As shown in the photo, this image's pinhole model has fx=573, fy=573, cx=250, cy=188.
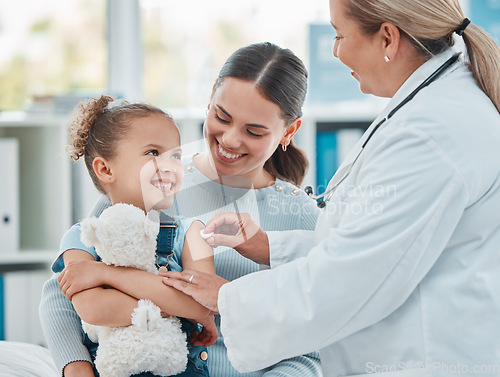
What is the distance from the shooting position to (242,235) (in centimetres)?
133

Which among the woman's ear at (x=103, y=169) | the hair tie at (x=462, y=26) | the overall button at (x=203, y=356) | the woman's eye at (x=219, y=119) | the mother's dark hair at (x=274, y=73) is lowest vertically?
the overall button at (x=203, y=356)

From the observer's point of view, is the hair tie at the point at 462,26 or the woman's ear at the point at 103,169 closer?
the hair tie at the point at 462,26

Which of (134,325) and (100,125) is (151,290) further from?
(100,125)

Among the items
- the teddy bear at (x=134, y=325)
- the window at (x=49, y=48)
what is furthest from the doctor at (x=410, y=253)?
the window at (x=49, y=48)

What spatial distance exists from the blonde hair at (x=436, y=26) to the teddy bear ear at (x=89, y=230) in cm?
68

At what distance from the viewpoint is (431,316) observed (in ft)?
3.32

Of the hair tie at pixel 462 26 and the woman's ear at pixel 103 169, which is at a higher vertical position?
the hair tie at pixel 462 26

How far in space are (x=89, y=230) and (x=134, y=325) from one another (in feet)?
0.68

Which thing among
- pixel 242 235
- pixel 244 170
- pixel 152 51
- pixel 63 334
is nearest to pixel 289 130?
pixel 244 170

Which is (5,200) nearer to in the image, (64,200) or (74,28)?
(64,200)

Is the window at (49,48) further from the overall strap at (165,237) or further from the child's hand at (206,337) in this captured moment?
the child's hand at (206,337)

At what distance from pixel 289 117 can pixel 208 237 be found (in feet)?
1.44

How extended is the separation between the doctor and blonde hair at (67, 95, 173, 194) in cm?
47

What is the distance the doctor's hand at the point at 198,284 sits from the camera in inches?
45.5
